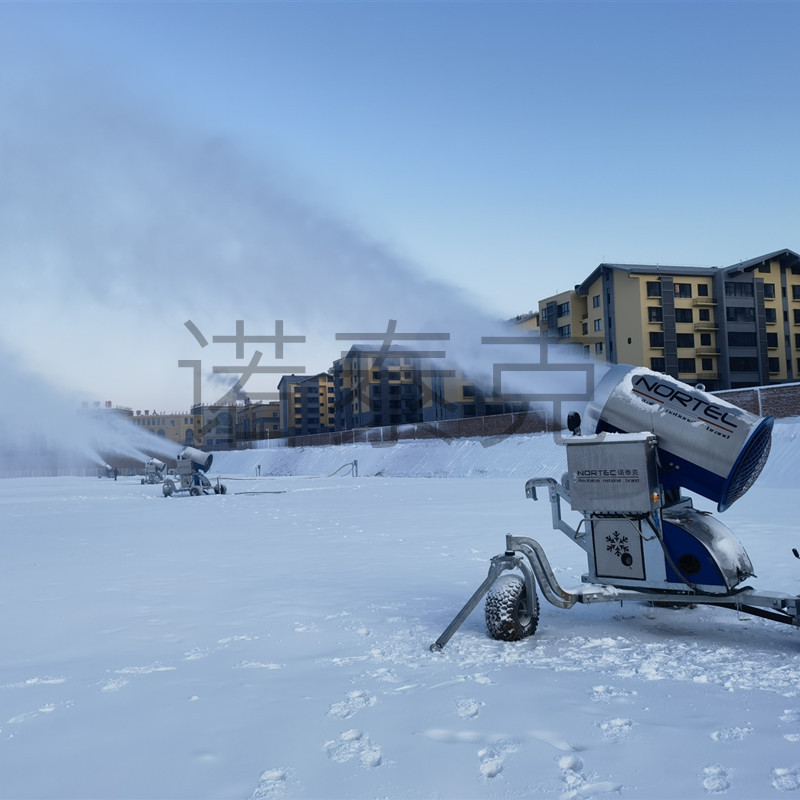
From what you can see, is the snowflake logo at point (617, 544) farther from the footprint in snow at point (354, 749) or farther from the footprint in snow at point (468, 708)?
the footprint in snow at point (354, 749)

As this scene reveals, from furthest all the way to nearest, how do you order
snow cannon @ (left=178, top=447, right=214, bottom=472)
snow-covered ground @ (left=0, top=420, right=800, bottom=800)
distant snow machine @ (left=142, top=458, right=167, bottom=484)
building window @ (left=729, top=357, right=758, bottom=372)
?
building window @ (left=729, top=357, right=758, bottom=372), distant snow machine @ (left=142, top=458, right=167, bottom=484), snow cannon @ (left=178, top=447, right=214, bottom=472), snow-covered ground @ (left=0, top=420, right=800, bottom=800)

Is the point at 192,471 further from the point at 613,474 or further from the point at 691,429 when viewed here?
the point at 691,429

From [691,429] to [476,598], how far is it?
2024mm

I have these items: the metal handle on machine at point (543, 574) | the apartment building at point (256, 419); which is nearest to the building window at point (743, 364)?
the metal handle on machine at point (543, 574)

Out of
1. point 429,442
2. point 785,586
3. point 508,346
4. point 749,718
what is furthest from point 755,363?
point 749,718

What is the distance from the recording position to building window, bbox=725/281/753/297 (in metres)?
58.2

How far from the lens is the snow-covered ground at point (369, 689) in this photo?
3285 millimetres

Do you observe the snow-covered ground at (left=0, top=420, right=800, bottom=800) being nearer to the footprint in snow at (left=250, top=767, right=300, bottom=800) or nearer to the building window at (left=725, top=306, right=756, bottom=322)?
the footprint in snow at (left=250, top=767, right=300, bottom=800)

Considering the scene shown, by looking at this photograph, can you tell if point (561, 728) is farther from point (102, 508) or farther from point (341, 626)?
point (102, 508)

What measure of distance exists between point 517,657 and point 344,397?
101 m

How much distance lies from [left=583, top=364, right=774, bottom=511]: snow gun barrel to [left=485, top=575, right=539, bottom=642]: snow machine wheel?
1.39 metres

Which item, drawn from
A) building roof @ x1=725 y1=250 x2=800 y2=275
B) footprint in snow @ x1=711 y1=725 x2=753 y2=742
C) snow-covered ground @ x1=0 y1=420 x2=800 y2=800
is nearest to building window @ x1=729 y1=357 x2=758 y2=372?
building roof @ x1=725 y1=250 x2=800 y2=275

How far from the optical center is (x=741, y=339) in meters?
58.6

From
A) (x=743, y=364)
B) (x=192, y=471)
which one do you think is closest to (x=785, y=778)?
(x=192, y=471)
